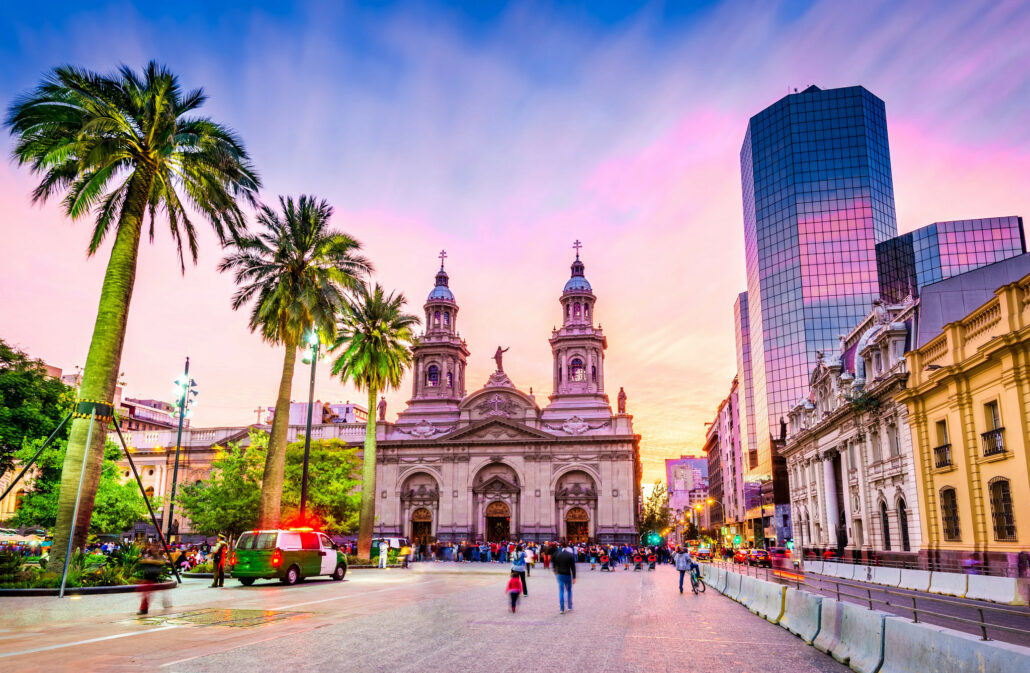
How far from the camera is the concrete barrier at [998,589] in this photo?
17812mm

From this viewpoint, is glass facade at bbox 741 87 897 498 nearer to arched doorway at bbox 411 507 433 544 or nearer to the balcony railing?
arched doorway at bbox 411 507 433 544

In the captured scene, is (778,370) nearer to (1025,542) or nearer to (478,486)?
(478,486)

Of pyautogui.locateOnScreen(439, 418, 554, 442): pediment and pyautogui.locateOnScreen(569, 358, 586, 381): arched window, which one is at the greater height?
pyautogui.locateOnScreen(569, 358, 586, 381): arched window

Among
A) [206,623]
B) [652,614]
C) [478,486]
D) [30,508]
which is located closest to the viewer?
[206,623]

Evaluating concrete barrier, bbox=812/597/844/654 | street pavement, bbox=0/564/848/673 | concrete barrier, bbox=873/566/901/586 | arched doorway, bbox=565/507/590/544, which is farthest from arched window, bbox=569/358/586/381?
concrete barrier, bbox=812/597/844/654

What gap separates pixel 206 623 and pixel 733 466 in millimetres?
114684

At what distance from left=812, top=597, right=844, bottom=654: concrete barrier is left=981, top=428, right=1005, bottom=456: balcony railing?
17.6 meters

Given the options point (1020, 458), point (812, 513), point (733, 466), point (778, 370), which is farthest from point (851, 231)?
point (1020, 458)

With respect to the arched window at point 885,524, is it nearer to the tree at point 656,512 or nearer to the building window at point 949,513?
the building window at point 949,513

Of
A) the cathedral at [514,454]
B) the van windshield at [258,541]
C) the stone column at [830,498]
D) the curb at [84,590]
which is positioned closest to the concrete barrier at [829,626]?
the curb at [84,590]

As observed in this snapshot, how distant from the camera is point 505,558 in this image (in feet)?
194

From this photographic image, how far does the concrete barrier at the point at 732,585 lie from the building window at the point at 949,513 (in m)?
11.5

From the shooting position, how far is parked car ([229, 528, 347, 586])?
73.1 ft

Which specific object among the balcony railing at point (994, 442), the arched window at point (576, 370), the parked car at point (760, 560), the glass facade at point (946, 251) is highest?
the glass facade at point (946, 251)
